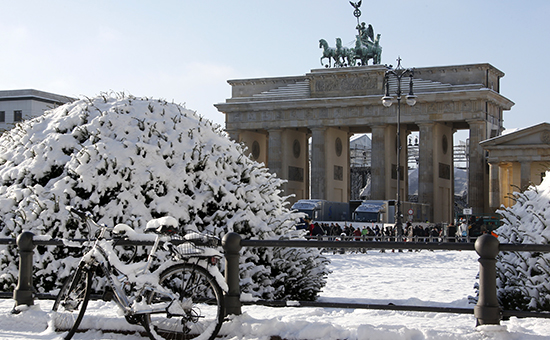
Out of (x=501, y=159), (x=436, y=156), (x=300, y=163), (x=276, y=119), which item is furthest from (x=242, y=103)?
(x=501, y=159)

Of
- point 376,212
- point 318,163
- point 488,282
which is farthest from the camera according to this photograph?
point 318,163

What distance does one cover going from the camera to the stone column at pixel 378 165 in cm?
6869

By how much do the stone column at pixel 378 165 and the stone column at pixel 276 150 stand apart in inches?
410

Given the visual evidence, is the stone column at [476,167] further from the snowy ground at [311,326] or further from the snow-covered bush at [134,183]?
the snowy ground at [311,326]

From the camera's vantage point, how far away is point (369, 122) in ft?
229

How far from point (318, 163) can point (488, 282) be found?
65.2 metres

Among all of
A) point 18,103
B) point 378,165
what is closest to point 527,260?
point 378,165

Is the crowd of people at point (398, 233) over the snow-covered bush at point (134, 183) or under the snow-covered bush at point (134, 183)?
under

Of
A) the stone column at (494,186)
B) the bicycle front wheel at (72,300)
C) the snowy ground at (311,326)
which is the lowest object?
the snowy ground at (311,326)

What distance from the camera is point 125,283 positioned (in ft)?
21.3

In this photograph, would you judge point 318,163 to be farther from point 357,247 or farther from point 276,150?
point 357,247

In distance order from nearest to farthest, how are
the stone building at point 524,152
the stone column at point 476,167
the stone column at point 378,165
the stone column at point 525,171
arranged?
the stone building at point 524,152, the stone column at point 525,171, the stone column at point 476,167, the stone column at point 378,165

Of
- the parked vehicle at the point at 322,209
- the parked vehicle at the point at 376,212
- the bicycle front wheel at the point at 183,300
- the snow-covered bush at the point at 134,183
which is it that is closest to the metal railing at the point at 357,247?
the bicycle front wheel at the point at 183,300

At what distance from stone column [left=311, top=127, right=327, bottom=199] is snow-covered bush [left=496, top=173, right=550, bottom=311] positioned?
199 ft
